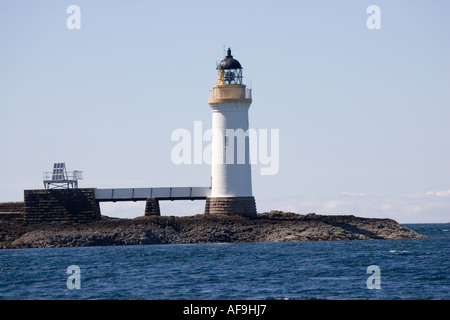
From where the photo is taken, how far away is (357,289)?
35031 mm

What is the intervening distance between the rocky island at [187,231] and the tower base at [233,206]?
1.80 ft

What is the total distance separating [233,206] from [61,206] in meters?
13.7

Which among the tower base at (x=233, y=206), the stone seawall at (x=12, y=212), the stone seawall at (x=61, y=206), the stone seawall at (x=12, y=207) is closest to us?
the tower base at (x=233, y=206)

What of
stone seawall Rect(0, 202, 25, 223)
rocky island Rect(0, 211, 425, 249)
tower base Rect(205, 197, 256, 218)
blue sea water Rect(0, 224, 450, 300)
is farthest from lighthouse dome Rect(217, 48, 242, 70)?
stone seawall Rect(0, 202, 25, 223)

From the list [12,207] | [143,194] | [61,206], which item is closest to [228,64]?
[143,194]

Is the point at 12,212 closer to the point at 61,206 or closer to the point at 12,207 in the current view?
the point at 12,207

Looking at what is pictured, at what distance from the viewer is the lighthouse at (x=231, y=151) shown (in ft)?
205

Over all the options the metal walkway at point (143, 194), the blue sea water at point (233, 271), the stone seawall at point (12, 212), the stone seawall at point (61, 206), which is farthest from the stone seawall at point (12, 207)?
the blue sea water at point (233, 271)

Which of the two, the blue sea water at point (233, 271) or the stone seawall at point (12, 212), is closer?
the blue sea water at point (233, 271)

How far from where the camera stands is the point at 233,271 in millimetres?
42719

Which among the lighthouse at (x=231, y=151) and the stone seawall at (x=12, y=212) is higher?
the lighthouse at (x=231, y=151)

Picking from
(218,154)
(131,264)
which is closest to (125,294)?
(131,264)

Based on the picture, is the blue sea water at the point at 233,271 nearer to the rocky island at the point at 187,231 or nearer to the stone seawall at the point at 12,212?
the rocky island at the point at 187,231
